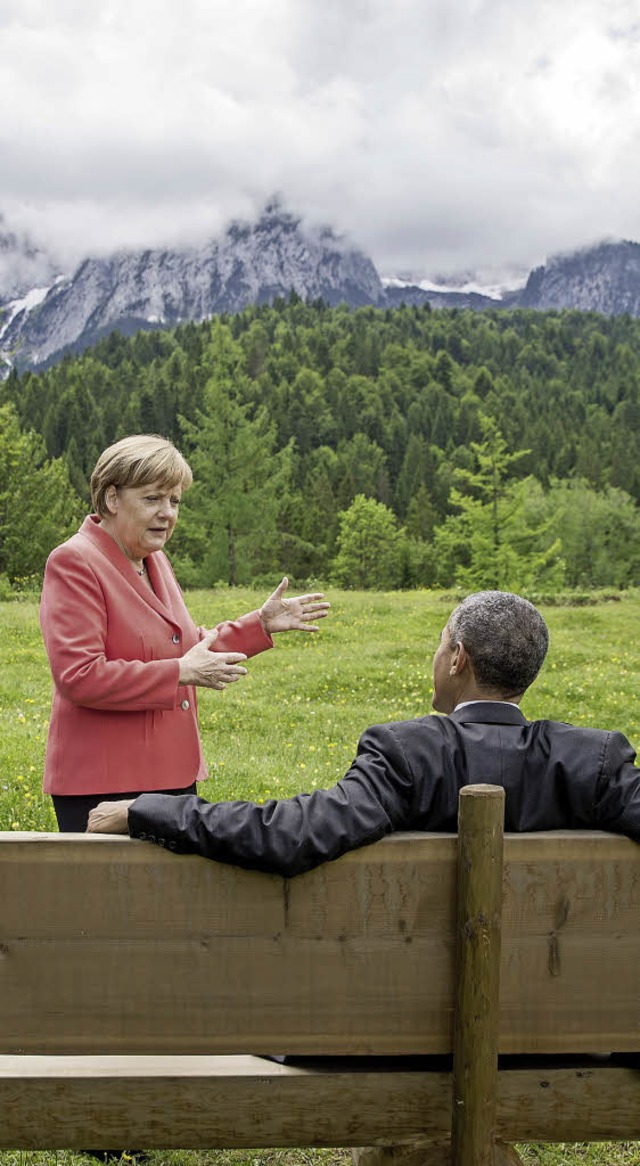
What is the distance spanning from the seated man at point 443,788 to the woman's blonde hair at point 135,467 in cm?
145

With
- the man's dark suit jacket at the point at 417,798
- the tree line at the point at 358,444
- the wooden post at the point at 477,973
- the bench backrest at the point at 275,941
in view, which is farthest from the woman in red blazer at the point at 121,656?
the tree line at the point at 358,444

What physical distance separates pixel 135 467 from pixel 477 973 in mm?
2291

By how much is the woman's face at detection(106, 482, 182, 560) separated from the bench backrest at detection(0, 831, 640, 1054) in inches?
70.6

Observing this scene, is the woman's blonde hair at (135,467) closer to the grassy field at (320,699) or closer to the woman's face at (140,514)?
the woman's face at (140,514)

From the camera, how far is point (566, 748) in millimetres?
2785

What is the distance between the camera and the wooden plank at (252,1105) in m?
2.64

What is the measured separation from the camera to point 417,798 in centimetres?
270

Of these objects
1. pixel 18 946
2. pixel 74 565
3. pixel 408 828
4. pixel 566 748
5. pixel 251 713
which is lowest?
pixel 251 713

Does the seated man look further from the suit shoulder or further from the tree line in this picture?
the tree line

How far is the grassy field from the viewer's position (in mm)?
7939

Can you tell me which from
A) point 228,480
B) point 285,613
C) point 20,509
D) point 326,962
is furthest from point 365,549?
point 326,962

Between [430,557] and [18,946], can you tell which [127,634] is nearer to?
[18,946]

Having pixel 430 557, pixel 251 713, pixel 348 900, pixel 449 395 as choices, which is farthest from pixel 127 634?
pixel 449 395

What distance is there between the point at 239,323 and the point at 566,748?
573 ft
